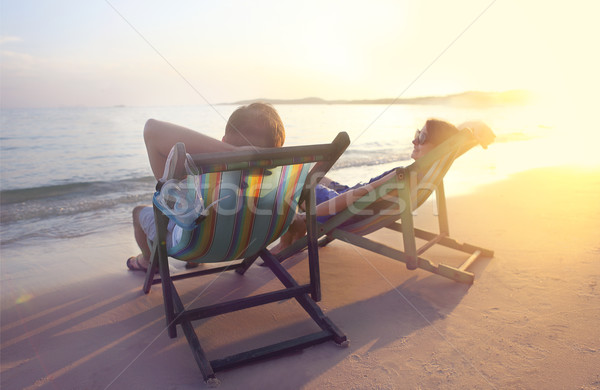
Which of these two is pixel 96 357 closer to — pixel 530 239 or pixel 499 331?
pixel 499 331

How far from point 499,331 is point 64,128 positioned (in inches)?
848

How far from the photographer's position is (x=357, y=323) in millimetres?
2525

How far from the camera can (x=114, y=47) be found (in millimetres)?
21922

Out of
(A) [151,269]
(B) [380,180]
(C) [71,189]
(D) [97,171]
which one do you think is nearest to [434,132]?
(B) [380,180]

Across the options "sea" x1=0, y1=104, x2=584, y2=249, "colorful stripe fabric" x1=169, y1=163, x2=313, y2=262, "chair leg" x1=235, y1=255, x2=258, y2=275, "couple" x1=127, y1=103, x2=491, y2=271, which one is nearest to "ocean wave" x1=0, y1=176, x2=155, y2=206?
"sea" x1=0, y1=104, x2=584, y2=249

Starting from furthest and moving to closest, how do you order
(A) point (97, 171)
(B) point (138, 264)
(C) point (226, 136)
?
(A) point (97, 171)
(B) point (138, 264)
(C) point (226, 136)

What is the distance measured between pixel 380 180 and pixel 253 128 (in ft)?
3.50

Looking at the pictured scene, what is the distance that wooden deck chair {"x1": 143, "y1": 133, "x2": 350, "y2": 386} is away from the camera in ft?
6.35

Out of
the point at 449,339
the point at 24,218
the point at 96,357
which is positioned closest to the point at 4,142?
the point at 24,218

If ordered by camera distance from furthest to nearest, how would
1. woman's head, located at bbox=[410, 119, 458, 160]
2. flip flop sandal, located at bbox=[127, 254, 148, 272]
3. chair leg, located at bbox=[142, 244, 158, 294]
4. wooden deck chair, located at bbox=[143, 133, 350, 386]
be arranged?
flip flop sandal, located at bbox=[127, 254, 148, 272], woman's head, located at bbox=[410, 119, 458, 160], chair leg, located at bbox=[142, 244, 158, 294], wooden deck chair, located at bbox=[143, 133, 350, 386]

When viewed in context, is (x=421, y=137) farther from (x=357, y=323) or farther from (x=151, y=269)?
(x=151, y=269)

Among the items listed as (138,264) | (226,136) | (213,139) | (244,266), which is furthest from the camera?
(138,264)

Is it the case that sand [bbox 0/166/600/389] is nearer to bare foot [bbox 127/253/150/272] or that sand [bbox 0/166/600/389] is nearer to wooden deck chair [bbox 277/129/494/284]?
bare foot [bbox 127/253/150/272]

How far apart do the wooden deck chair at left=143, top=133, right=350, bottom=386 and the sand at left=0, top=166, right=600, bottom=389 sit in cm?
9
